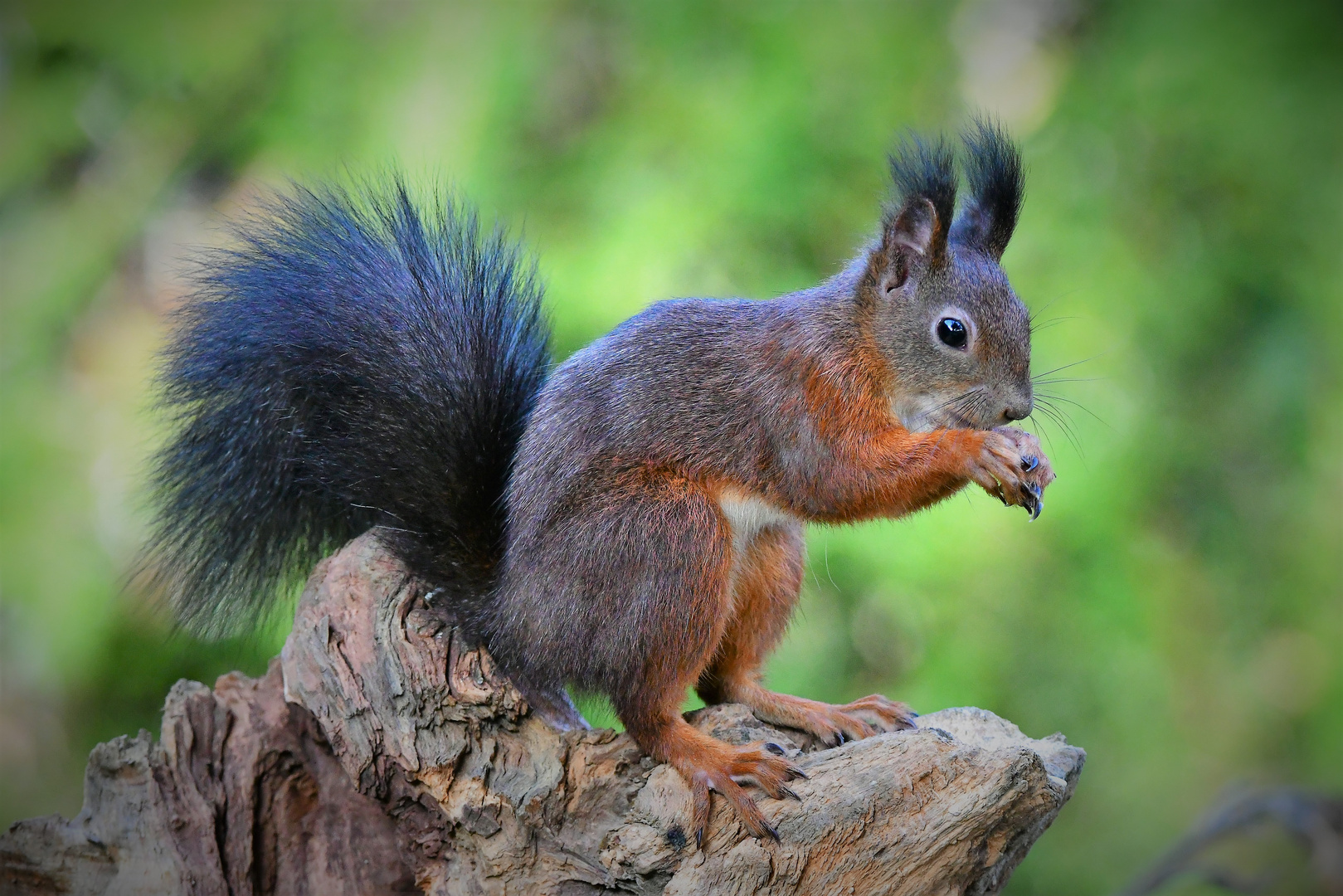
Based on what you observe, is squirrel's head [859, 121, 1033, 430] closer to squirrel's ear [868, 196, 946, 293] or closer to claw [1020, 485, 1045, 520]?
squirrel's ear [868, 196, 946, 293]

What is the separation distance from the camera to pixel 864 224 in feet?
8.85

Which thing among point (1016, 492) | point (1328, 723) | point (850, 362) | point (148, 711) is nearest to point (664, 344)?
point (850, 362)

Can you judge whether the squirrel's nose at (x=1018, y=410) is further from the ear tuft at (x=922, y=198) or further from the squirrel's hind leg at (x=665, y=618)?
the squirrel's hind leg at (x=665, y=618)

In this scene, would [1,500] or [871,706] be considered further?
[1,500]

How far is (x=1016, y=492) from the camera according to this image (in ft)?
4.46

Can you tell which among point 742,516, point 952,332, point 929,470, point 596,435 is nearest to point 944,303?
point 952,332

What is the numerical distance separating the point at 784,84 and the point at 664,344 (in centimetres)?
151

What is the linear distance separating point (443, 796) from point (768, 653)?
575mm

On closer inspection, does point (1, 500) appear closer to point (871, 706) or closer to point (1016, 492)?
point (871, 706)

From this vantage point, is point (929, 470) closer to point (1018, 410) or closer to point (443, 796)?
point (1018, 410)

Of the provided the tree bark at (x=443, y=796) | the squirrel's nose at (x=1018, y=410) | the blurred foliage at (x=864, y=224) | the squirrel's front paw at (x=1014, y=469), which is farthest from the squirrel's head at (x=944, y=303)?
the blurred foliage at (x=864, y=224)

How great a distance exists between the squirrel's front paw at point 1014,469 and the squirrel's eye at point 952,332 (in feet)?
0.57

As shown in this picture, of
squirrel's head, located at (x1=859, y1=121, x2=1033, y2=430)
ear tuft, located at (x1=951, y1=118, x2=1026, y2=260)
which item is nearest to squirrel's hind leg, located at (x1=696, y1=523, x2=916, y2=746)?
squirrel's head, located at (x1=859, y1=121, x2=1033, y2=430)

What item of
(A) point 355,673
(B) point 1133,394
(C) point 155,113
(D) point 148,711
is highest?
(B) point 1133,394
